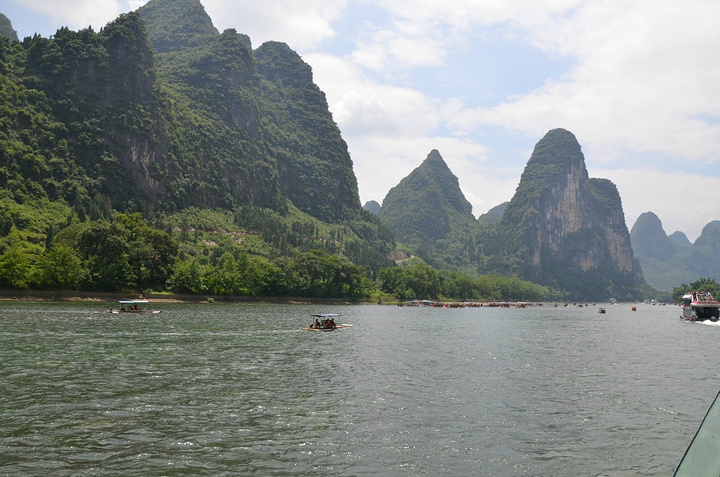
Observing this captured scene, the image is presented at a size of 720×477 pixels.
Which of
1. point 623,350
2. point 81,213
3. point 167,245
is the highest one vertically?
point 81,213

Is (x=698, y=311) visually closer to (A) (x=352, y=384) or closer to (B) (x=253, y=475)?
(A) (x=352, y=384)

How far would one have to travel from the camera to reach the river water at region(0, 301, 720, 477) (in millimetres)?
20172

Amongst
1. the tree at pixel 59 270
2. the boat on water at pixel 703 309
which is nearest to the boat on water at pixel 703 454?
the tree at pixel 59 270

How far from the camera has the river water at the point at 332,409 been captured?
66.2 feet

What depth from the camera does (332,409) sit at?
28.9m

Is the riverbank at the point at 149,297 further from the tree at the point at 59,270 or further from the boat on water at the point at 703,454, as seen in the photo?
the boat on water at the point at 703,454

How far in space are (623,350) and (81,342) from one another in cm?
6034

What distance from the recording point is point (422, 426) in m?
25.9

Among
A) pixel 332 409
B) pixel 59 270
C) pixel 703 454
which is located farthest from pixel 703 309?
pixel 59 270

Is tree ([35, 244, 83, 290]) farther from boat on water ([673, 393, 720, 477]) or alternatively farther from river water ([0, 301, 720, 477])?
boat on water ([673, 393, 720, 477])

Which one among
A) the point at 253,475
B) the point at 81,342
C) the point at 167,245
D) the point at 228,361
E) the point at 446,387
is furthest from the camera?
the point at 167,245

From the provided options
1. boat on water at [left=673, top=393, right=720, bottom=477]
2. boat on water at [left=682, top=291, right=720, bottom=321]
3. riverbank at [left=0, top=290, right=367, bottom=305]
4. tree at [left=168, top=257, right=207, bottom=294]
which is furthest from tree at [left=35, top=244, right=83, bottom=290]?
boat on water at [left=682, top=291, right=720, bottom=321]

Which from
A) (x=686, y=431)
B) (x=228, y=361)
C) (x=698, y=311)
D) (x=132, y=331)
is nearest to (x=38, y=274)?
(x=132, y=331)

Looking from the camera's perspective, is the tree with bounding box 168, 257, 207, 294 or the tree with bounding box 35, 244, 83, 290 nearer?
the tree with bounding box 35, 244, 83, 290
